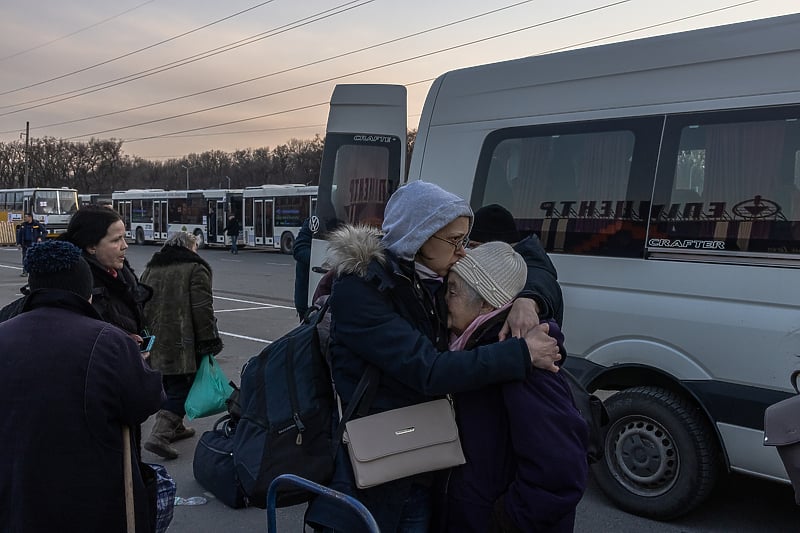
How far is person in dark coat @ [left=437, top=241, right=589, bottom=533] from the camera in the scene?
1.85m

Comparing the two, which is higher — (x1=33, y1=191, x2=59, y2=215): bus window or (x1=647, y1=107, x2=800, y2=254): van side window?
(x1=647, y1=107, x2=800, y2=254): van side window

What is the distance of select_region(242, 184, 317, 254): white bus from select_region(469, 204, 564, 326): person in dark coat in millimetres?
25512

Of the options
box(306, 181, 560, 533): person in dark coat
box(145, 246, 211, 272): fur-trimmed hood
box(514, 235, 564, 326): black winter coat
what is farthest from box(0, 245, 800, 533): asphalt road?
box(306, 181, 560, 533): person in dark coat

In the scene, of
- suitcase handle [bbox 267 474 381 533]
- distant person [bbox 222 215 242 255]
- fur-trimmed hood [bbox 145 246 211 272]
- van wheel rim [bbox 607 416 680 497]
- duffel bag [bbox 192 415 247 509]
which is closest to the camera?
suitcase handle [bbox 267 474 381 533]

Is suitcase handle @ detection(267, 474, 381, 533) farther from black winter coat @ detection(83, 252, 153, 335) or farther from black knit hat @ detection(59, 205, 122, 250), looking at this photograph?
black knit hat @ detection(59, 205, 122, 250)

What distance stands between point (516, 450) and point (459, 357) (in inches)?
11.9

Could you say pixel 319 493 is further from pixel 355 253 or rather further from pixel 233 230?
pixel 233 230

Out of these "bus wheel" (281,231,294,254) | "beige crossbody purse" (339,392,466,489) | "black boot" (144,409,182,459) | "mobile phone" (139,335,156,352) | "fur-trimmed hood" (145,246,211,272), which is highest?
"fur-trimmed hood" (145,246,211,272)

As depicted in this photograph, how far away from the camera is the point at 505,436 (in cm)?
199

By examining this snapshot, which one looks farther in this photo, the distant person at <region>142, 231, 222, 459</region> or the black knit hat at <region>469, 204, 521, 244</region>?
the distant person at <region>142, 231, 222, 459</region>

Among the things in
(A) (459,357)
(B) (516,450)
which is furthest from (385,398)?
(B) (516,450)

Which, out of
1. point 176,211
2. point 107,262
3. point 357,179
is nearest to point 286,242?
point 176,211

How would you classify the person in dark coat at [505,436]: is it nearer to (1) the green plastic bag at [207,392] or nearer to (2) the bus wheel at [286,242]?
(1) the green plastic bag at [207,392]

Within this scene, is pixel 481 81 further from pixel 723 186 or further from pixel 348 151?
pixel 348 151
